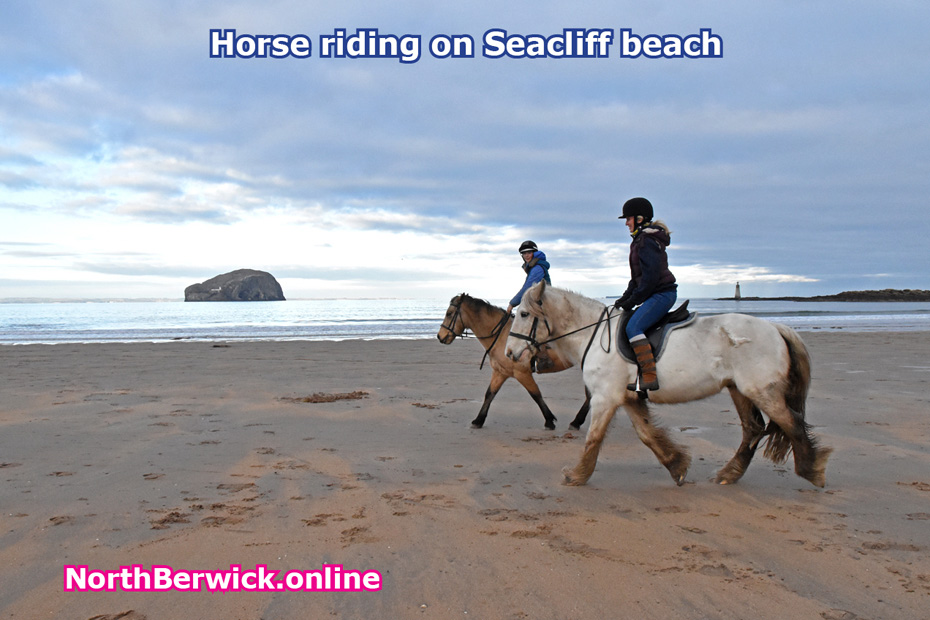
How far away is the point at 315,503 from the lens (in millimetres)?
4727

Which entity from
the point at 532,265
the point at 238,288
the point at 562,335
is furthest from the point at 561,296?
the point at 238,288

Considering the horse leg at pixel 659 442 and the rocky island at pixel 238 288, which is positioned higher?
the rocky island at pixel 238 288

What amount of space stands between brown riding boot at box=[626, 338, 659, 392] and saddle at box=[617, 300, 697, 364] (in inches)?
2.8

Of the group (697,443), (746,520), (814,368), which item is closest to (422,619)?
(746,520)

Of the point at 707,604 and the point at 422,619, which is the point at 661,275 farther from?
the point at 422,619

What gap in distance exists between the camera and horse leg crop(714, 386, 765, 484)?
536 cm

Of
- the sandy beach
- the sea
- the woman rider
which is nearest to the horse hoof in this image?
the sandy beach

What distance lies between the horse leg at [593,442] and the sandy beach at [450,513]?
0.15 metres

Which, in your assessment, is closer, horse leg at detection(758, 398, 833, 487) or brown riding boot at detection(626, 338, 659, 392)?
horse leg at detection(758, 398, 833, 487)

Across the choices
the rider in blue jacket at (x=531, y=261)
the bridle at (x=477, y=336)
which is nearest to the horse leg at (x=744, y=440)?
the rider in blue jacket at (x=531, y=261)

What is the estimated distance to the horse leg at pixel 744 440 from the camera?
5.36 metres

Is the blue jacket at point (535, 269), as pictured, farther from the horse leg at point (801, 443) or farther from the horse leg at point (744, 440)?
the horse leg at point (801, 443)

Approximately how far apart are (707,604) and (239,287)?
152917 millimetres

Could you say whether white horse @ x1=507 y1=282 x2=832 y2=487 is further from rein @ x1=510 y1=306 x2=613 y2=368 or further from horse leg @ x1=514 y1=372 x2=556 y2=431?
horse leg @ x1=514 y1=372 x2=556 y2=431
